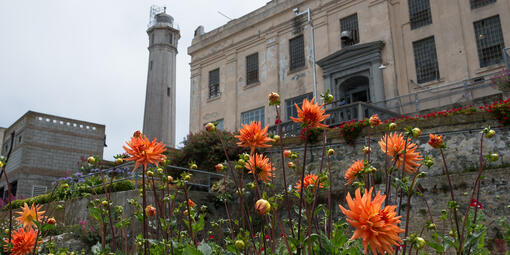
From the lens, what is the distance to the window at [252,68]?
891 inches

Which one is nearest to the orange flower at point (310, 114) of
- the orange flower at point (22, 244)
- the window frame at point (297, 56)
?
the orange flower at point (22, 244)

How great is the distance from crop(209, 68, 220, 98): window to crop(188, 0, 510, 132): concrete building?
3.1 inches

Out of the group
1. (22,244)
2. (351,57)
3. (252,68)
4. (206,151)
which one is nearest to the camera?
(22,244)

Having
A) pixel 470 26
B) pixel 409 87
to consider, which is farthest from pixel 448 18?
pixel 409 87

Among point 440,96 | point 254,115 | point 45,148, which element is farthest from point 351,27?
point 45,148

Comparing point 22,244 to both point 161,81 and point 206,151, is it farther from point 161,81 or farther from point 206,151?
point 161,81

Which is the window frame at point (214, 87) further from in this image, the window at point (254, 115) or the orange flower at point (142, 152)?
the orange flower at point (142, 152)

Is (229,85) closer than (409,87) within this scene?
No

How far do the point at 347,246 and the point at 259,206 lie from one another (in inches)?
30.7

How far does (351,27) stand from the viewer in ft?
63.4

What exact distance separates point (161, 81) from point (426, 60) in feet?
76.6

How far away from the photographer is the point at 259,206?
1.91 m

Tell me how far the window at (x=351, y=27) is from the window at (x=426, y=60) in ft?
9.70

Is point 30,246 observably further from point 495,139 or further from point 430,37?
point 430,37
